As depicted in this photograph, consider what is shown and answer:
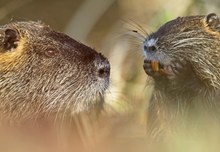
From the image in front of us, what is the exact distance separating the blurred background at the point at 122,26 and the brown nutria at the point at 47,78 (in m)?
0.16

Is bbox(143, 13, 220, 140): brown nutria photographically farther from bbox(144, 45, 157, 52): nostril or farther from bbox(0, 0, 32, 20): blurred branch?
bbox(0, 0, 32, 20): blurred branch

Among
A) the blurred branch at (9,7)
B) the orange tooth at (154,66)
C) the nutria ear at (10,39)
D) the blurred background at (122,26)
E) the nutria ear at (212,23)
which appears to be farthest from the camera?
the blurred branch at (9,7)

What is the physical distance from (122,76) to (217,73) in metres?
2.41

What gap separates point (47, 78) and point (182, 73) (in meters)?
0.60

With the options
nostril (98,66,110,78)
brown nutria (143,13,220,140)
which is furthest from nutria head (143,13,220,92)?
nostril (98,66,110,78)

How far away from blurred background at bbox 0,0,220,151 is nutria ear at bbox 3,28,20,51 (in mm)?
449

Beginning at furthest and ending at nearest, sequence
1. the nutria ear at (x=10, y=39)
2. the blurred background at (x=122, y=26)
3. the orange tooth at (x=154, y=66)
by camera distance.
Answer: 1. the blurred background at (x=122, y=26)
2. the orange tooth at (x=154, y=66)
3. the nutria ear at (x=10, y=39)

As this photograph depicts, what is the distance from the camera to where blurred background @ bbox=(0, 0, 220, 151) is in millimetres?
4820

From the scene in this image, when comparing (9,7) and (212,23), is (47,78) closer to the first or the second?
(212,23)

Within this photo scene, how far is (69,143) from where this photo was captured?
8.94 ft

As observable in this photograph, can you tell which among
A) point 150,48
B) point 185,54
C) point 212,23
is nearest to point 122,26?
point 212,23

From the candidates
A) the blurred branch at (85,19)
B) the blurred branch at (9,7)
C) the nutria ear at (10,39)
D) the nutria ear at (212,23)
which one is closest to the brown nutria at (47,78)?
the nutria ear at (10,39)

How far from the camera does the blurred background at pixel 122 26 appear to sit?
190 inches

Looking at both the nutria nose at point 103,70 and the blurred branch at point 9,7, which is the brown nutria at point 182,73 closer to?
the nutria nose at point 103,70
